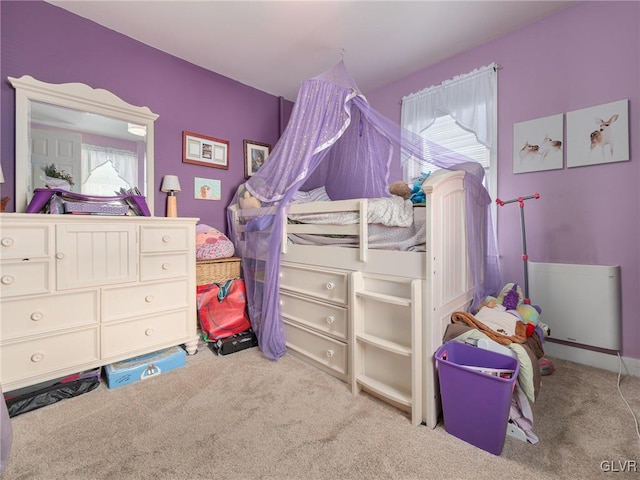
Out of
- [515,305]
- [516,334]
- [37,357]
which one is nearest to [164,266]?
[37,357]

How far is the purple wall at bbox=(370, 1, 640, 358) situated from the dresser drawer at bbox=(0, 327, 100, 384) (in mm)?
3271

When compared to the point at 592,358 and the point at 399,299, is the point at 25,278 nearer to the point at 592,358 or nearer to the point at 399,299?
the point at 399,299

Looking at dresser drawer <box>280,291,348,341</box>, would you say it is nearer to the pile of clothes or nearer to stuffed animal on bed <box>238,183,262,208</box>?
the pile of clothes

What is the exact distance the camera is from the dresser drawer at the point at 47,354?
167cm

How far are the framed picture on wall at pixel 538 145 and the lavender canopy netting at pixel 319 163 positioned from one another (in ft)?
1.92

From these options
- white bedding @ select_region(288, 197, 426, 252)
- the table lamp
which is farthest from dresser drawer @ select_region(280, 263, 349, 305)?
the table lamp

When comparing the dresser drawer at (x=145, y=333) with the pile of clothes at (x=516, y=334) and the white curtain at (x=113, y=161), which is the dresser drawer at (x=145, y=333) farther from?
the pile of clothes at (x=516, y=334)

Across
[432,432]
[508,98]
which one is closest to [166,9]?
[508,98]

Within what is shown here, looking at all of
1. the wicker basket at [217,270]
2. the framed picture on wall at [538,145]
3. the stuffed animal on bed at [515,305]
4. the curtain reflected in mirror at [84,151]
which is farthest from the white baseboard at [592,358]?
the curtain reflected in mirror at [84,151]

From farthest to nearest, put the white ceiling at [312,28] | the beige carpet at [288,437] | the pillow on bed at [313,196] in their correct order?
the pillow on bed at [313,196] < the white ceiling at [312,28] < the beige carpet at [288,437]

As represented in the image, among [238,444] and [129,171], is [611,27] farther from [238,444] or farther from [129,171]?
[129,171]

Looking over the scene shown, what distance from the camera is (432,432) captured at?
149 cm

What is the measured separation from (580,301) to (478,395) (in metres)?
1.52

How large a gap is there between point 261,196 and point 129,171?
1.20 meters
